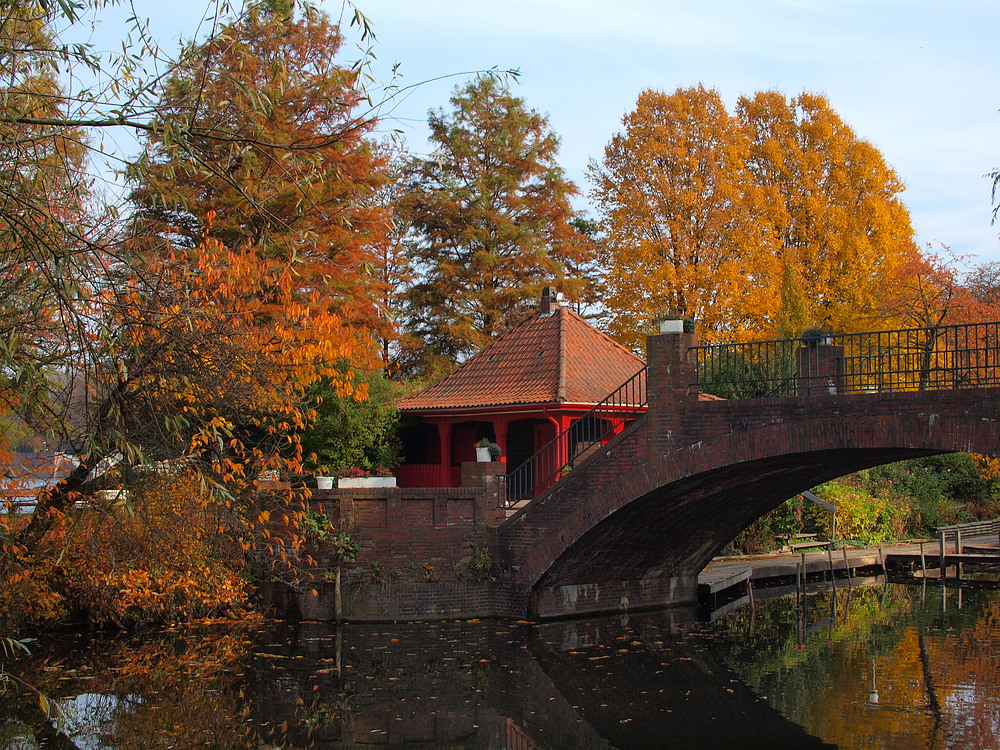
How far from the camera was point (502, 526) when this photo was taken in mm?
17656

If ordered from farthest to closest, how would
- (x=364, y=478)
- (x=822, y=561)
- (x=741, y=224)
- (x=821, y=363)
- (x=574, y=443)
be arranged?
(x=741, y=224), (x=822, y=561), (x=574, y=443), (x=364, y=478), (x=821, y=363)

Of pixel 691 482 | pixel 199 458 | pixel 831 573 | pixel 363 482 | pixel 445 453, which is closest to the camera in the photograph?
pixel 199 458

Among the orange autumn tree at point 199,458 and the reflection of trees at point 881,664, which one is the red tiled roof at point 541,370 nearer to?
the reflection of trees at point 881,664

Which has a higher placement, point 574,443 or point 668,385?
point 668,385

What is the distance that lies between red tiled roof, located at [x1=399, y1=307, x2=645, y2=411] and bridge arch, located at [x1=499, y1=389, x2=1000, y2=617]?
12.4 ft

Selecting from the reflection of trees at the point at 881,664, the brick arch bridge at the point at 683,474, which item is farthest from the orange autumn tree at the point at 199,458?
the reflection of trees at the point at 881,664

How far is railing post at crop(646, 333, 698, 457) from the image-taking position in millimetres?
15664

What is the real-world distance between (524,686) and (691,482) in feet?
14.4

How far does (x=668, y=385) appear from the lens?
15.8 metres

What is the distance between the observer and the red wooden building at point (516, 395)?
22.2m

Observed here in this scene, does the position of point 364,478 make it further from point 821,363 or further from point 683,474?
point 821,363

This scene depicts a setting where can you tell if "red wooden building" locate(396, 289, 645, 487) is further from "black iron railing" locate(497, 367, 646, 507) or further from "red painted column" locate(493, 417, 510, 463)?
"black iron railing" locate(497, 367, 646, 507)

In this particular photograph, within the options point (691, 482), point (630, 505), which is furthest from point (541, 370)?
point (691, 482)

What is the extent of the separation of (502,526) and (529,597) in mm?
1290
